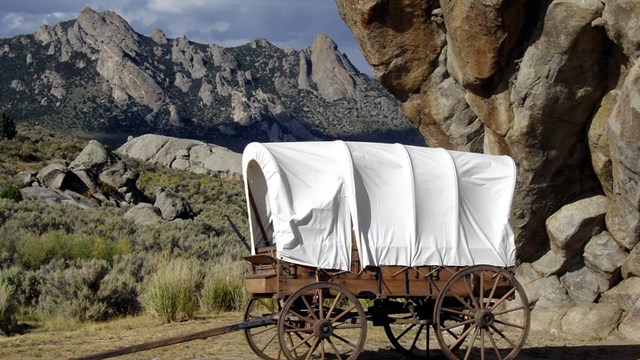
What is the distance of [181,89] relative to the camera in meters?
115

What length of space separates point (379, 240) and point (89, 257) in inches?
447

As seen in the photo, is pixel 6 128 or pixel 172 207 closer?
pixel 172 207

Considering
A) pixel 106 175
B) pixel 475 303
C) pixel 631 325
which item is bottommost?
pixel 631 325

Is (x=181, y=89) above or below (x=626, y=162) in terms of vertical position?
above

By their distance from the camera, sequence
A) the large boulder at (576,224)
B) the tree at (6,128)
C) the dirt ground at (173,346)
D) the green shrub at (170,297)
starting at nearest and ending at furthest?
the dirt ground at (173,346) < the green shrub at (170,297) < the large boulder at (576,224) < the tree at (6,128)

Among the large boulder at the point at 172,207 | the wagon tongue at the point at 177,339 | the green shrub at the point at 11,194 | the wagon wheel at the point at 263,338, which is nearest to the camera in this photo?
the wagon tongue at the point at 177,339

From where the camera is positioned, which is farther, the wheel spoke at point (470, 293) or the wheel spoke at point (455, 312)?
the wheel spoke at point (470, 293)

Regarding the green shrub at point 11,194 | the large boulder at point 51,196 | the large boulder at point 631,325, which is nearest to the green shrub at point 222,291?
the large boulder at point 631,325

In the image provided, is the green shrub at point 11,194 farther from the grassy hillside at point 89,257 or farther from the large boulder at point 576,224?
the large boulder at point 576,224

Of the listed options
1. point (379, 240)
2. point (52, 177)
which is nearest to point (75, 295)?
point (379, 240)

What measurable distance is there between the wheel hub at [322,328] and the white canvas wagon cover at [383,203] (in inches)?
26.1

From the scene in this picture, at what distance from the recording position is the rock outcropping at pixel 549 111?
11.8m

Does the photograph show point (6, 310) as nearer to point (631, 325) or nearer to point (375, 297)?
point (375, 297)

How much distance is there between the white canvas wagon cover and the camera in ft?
28.3
